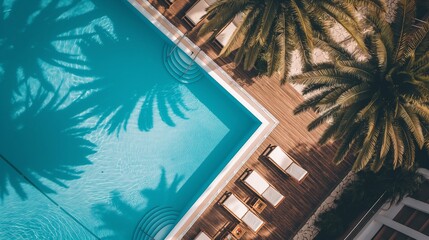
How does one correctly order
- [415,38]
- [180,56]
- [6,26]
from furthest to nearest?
[180,56] → [6,26] → [415,38]

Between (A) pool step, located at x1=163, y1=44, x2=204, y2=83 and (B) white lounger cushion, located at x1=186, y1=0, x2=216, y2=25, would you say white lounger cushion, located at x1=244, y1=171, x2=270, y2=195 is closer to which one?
(A) pool step, located at x1=163, y1=44, x2=204, y2=83

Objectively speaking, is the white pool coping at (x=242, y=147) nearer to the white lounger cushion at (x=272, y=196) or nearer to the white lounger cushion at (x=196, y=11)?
the white lounger cushion at (x=196, y=11)

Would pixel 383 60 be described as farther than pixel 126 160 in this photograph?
No

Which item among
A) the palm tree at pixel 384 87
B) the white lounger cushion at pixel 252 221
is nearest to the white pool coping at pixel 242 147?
the white lounger cushion at pixel 252 221

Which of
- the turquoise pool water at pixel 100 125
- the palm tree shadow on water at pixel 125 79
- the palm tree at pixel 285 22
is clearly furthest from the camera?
the palm tree shadow on water at pixel 125 79

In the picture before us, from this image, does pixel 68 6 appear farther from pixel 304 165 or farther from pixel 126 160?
pixel 304 165

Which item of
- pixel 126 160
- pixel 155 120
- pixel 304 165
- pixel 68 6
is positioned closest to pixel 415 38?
pixel 304 165
